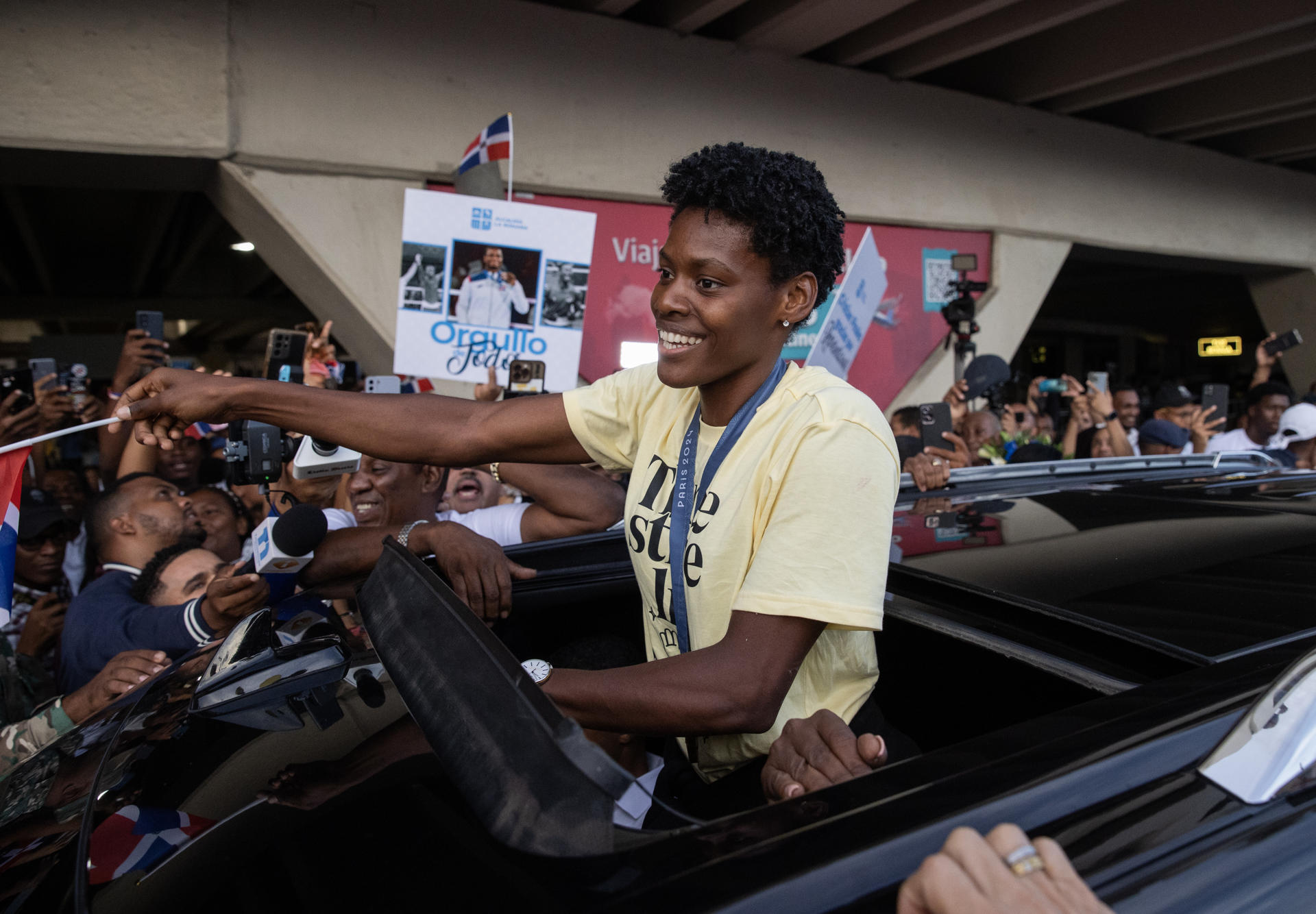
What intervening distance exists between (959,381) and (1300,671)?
15.7ft

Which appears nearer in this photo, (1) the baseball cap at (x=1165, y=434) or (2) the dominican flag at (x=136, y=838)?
(2) the dominican flag at (x=136, y=838)

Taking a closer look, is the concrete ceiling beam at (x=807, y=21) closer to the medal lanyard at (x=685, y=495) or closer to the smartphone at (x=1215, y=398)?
the smartphone at (x=1215, y=398)

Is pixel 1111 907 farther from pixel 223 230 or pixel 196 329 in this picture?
pixel 196 329

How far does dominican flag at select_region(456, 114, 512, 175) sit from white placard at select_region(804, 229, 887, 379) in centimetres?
186

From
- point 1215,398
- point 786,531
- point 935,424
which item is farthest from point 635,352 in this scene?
Result: point 786,531

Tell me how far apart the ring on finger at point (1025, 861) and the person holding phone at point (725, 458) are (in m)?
0.52

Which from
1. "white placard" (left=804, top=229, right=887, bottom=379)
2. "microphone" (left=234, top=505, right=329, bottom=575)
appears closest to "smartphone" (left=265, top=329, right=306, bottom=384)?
"microphone" (left=234, top=505, right=329, bottom=575)

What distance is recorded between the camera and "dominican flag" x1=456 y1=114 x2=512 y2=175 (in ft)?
14.4

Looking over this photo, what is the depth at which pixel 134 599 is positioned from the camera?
2.86 metres

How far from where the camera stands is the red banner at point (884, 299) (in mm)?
7094

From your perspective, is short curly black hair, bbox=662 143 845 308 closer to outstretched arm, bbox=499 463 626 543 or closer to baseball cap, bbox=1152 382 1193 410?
outstretched arm, bbox=499 463 626 543

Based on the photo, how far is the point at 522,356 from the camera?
421cm

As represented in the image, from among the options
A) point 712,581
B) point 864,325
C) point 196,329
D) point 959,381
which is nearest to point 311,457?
point 712,581

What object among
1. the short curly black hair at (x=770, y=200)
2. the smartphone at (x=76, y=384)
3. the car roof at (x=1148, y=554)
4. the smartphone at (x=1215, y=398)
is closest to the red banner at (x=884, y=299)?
the smartphone at (x=1215, y=398)
